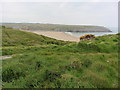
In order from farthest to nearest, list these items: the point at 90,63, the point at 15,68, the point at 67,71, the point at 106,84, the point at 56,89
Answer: the point at 90,63 < the point at 15,68 < the point at 67,71 < the point at 106,84 < the point at 56,89

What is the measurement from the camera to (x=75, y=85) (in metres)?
4.54

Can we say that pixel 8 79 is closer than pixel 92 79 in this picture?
No

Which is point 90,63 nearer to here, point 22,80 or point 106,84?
point 106,84

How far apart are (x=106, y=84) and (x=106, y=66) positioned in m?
1.65

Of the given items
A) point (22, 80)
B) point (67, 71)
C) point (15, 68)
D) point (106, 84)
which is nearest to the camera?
point (106, 84)

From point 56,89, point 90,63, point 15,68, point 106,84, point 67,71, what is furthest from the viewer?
point 90,63

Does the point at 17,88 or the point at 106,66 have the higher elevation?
the point at 106,66

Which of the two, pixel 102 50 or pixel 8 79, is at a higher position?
pixel 102 50

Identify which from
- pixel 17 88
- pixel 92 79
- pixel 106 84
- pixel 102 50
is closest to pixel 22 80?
pixel 17 88

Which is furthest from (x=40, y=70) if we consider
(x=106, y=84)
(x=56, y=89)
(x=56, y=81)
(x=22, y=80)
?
(x=106, y=84)

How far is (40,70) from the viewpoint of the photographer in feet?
19.5

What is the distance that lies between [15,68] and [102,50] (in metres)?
7.44

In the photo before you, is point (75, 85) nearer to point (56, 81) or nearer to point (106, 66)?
point (56, 81)

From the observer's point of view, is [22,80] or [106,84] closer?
[106,84]
